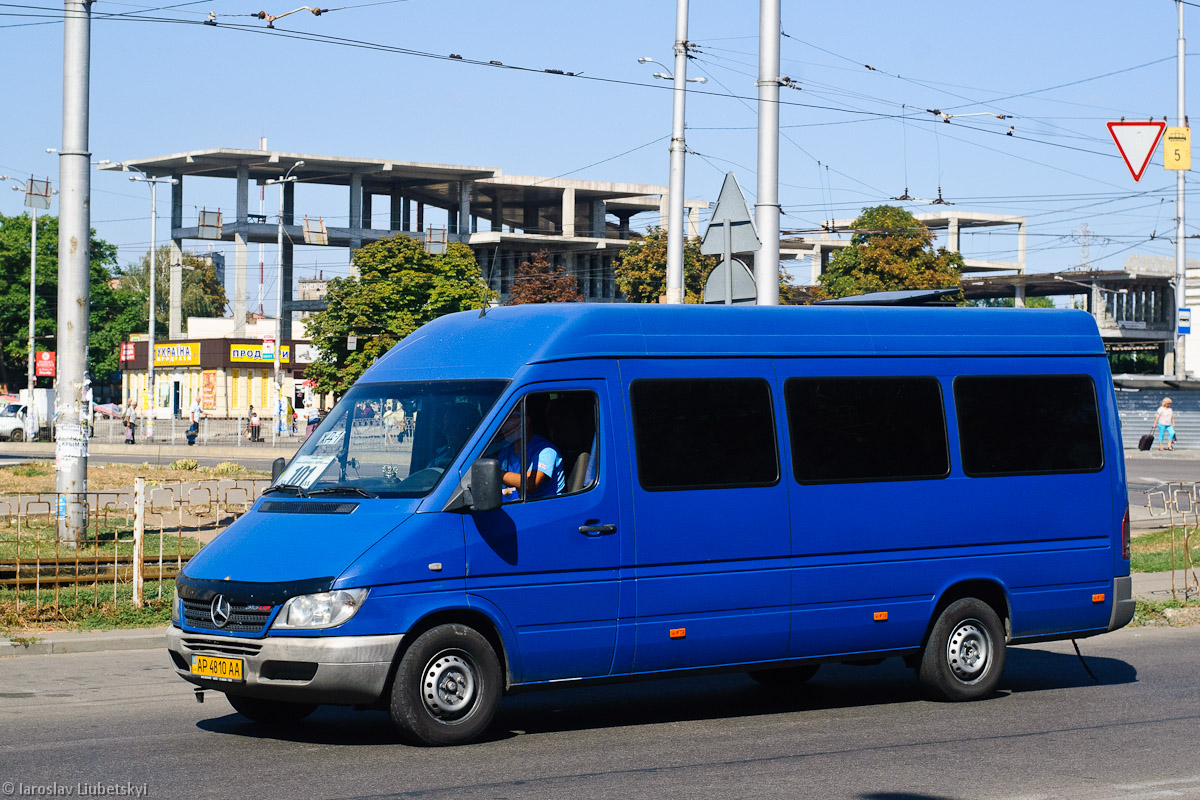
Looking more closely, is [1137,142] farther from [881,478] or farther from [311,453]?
[311,453]

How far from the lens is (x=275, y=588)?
7.50m

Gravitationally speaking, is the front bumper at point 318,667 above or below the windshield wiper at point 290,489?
below

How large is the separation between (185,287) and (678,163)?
97483 mm

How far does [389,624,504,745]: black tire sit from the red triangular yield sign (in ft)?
52.1

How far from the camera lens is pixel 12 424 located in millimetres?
58625

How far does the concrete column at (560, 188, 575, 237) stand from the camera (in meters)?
90.8

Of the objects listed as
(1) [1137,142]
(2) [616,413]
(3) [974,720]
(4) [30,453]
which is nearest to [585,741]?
(2) [616,413]

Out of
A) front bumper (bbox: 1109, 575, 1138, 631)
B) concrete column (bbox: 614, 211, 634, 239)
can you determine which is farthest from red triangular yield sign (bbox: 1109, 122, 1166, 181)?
concrete column (bbox: 614, 211, 634, 239)

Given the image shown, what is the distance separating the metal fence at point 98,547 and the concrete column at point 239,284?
6364 cm

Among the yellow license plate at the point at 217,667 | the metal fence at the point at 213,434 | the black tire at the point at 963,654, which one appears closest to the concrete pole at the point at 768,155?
the black tire at the point at 963,654

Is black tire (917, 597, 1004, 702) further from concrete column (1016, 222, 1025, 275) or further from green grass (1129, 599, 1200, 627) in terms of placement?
concrete column (1016, 222, 1025, 275)

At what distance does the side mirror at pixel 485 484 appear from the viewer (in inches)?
302

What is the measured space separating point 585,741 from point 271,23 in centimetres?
1400

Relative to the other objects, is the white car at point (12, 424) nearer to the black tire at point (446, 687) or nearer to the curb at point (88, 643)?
the curb at point (88, 643)
